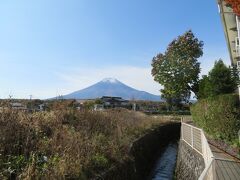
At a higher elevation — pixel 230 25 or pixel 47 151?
pixel 230 25

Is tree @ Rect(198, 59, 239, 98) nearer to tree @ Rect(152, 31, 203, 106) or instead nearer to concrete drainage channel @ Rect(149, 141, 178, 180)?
concrete drainage channel @ Rect(149, 141, 178, 180)

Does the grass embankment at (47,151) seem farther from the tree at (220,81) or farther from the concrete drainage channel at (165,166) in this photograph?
the tree at (220,81)

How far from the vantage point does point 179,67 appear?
193 feet

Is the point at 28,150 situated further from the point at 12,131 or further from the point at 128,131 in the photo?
the point at 128,131

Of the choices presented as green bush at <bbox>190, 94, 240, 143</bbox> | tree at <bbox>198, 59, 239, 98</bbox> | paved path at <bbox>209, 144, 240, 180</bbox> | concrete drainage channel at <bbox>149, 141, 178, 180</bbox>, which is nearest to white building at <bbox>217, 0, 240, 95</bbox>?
tree at <bbox>198, 59, 239, 98</bbox>

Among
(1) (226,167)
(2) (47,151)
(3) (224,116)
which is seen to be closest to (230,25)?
(3) (224,116)

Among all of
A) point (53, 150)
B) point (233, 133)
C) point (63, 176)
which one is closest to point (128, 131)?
point (233, 133)

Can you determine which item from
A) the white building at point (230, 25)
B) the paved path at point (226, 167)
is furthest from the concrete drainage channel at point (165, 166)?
the white building at point (230, 25)

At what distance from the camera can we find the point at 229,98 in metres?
17.1

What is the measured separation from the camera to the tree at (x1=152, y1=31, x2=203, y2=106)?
2283 inches

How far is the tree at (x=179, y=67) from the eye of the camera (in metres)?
58.0

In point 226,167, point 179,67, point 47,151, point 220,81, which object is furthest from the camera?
point 179,67

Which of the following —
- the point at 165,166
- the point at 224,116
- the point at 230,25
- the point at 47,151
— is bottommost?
the point at 165,166

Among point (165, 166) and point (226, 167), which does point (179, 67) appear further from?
point (226, 167)
